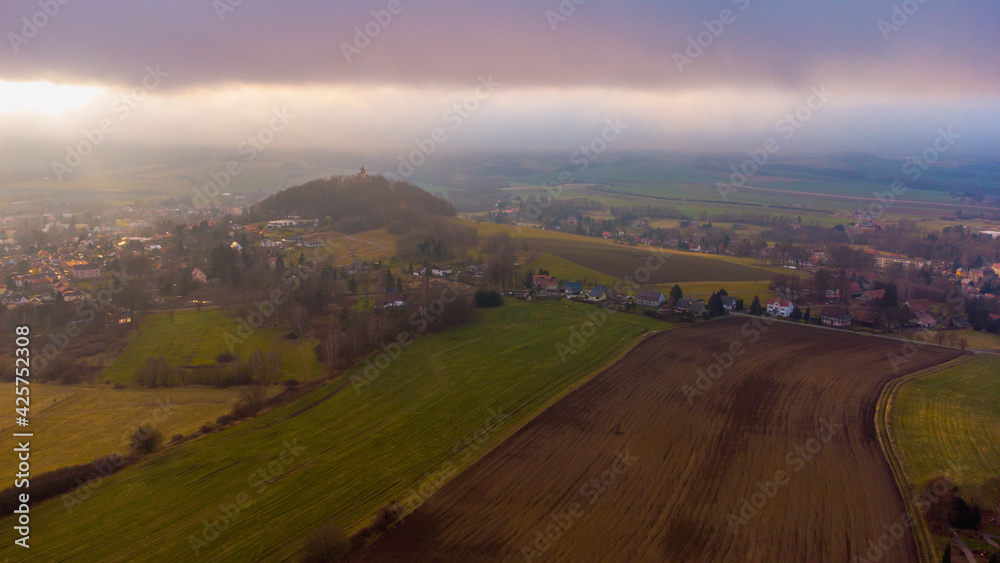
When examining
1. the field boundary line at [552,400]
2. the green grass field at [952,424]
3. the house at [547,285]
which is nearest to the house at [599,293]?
the house at [547,285]

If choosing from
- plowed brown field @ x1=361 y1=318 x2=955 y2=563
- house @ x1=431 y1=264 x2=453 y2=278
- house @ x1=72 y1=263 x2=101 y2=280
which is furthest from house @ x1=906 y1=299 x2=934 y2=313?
house @ x1=72 y1=263 x2=101 y2=280

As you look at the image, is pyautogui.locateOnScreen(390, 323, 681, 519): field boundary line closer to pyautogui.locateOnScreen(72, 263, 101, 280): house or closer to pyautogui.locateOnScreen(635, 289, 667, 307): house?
pyautogui.locateOnScreen(635, 289, 667, 307): house

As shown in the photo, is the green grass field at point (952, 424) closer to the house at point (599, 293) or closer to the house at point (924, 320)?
the house at point (924, 320)

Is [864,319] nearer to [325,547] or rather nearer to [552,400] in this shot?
[552,400]

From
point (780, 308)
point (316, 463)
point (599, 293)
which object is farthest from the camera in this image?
point (599, 293)

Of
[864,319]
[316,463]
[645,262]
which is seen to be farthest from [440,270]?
[864,319]

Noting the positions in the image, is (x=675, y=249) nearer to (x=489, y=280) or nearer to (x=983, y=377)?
(x=489, y=280)
